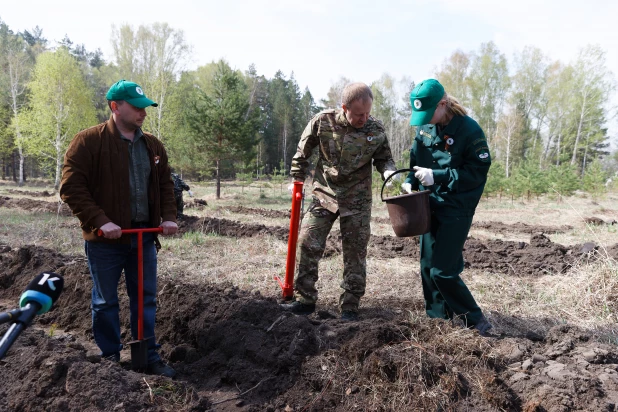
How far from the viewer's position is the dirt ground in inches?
98.4

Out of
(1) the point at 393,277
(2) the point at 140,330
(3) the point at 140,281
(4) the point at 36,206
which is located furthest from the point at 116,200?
(4) the point at 36,206

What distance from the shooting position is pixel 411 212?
3389mm

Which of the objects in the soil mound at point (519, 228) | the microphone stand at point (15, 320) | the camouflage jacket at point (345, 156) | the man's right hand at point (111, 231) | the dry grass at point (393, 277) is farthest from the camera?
the soil mound at point (519, 228)

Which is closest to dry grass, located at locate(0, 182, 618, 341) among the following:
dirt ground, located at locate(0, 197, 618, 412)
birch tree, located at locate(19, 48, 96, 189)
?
dirt ground, located at locate(0, 197, 618, 412)

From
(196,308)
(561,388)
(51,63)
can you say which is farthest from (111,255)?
(51,63)

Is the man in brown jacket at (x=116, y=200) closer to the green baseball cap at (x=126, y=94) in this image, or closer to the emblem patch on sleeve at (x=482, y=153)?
the green baseball cap at (x=126, y=94)

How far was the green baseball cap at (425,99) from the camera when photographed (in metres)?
3.34

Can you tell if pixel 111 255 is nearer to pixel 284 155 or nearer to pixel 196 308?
pixel 196 308

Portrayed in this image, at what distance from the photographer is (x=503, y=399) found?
8.20 feet

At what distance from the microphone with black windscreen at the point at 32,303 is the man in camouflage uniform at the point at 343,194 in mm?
2665

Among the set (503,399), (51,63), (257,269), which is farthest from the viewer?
(51,63)

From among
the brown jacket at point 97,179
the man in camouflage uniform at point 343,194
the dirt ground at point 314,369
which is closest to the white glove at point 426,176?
the man in camouflage uniform at point 343,194

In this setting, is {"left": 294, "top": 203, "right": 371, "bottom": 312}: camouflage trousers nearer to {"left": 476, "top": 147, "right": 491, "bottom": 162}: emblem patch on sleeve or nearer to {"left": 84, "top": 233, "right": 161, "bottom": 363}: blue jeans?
{"left": 476, "top": 147, "right": 491, "bottom": 162}: emblem patch on sleeve

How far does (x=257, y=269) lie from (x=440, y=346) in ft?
12.3
